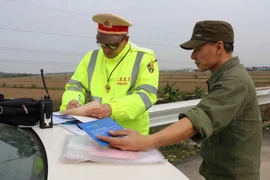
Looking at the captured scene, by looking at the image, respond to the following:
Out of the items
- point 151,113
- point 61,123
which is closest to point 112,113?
point 61,123

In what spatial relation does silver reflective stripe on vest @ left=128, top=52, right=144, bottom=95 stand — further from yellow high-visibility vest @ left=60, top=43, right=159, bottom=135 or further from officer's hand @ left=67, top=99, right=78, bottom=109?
officer's hand @ left=67, top=99, right=78, bottom=109

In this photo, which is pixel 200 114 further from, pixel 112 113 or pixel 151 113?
pixel 151 113

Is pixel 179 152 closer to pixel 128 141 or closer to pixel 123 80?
pixel 123 80

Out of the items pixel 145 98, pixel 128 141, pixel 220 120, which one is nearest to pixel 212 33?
pixel 220 120

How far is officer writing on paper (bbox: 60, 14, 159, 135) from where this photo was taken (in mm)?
2395

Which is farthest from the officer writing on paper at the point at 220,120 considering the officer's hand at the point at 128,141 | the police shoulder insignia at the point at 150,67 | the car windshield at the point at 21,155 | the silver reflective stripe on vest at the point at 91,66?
the silver reflective stripe on vest at the point at 91,66

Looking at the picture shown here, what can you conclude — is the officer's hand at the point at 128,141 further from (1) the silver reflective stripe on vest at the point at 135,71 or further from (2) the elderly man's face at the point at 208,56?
(1) the silver reflective stripe on vest at the point at 135,71

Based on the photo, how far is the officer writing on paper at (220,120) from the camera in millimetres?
1496

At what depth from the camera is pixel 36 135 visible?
5.74 feet

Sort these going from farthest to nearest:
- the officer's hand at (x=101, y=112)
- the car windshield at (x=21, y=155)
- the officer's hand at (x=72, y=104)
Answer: the officer's hand at (x=72, y=104) < the officer's hand at (x=101, y=112) < the car windshield at (x=21, y=155)

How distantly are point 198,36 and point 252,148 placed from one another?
26.1 inches

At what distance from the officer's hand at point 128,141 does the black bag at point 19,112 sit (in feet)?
2.05

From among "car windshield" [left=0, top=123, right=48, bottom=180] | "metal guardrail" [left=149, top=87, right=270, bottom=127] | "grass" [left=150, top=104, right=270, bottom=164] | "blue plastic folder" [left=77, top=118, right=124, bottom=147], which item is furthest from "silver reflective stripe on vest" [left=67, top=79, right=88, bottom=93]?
"grass" [left=150, top=104, right=270, bottom=164]

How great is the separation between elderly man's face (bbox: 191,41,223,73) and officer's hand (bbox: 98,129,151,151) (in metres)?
0.56
